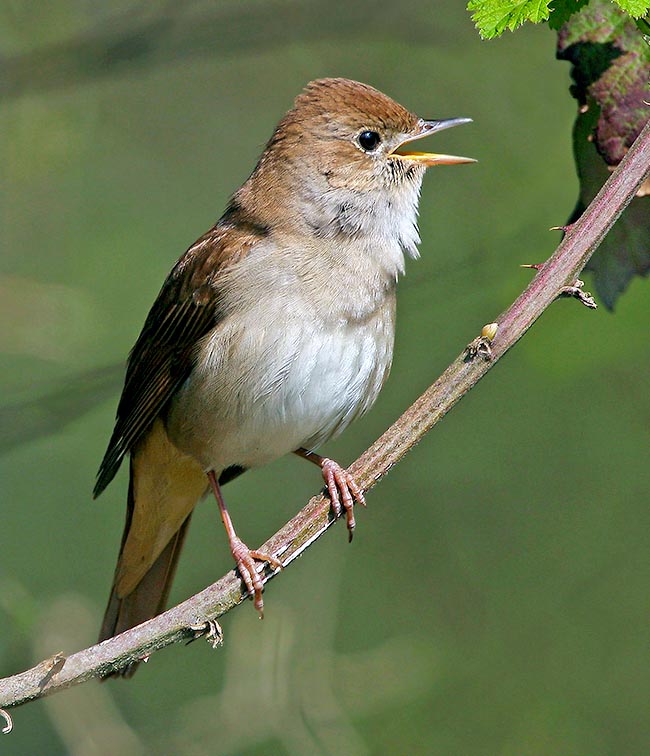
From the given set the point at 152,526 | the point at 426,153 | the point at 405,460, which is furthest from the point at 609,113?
the point at 405,460

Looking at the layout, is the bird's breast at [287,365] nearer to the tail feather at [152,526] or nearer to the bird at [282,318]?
the bird at [282,318]

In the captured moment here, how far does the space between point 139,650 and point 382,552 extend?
2863 mm

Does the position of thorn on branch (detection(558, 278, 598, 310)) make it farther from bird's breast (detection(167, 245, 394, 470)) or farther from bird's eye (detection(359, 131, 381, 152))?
bird's eye (detection(359, 131, 381, 152))

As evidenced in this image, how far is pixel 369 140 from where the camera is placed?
3762 millimetres

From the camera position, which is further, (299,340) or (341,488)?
Answer: (299,340)

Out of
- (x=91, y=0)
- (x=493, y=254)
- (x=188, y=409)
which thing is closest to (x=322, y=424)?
(x=188, y=409)

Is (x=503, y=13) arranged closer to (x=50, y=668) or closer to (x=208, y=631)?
(x=208, y=631)

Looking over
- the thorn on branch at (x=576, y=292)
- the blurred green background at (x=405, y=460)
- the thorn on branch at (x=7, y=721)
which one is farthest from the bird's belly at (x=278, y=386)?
the thorn on branch at (x=7, y=721)

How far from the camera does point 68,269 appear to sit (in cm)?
528

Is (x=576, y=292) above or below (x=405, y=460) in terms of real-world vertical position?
above

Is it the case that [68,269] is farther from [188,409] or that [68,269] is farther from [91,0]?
[188,409]

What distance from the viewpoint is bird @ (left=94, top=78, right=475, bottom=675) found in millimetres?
3496

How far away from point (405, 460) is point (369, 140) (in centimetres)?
189

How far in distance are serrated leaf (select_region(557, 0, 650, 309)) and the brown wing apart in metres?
1.34
